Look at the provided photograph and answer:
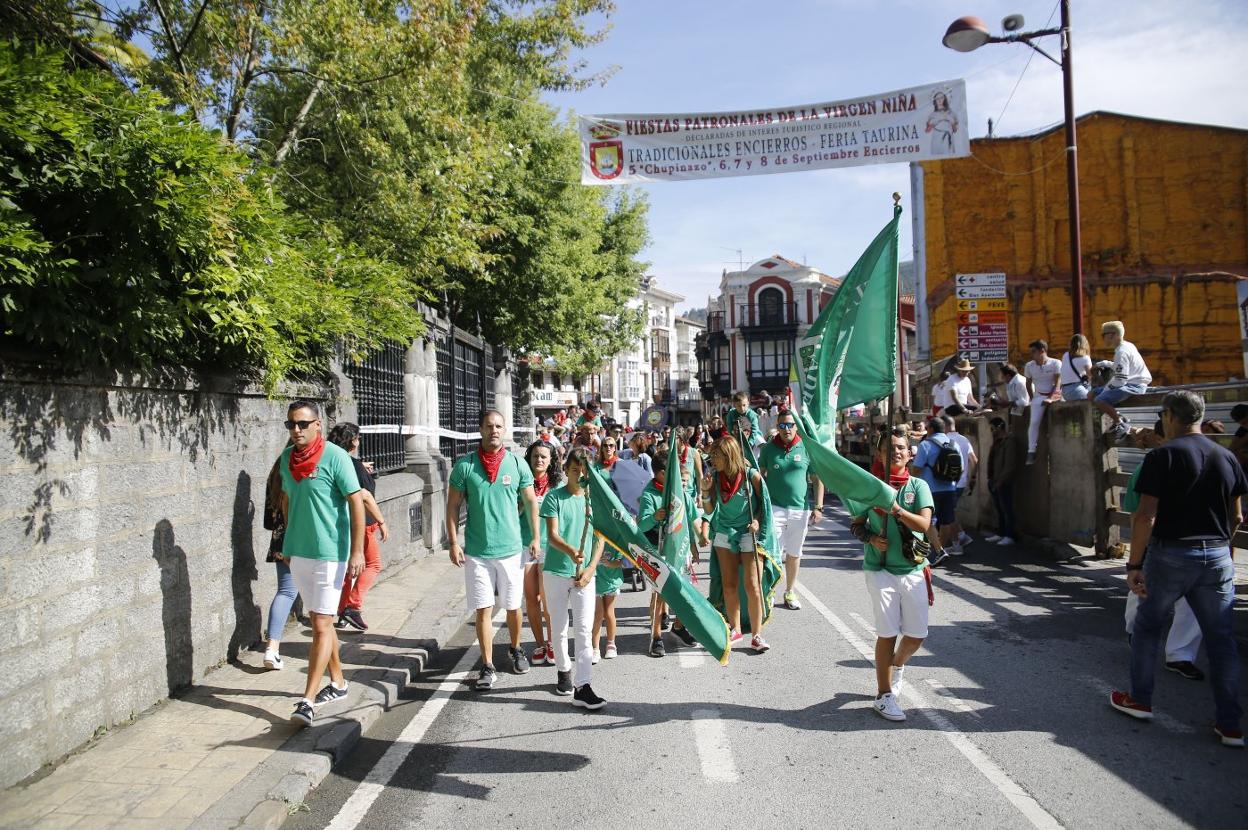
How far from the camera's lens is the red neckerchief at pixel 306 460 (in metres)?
5.71

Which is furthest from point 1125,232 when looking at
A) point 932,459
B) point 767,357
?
point 767,357

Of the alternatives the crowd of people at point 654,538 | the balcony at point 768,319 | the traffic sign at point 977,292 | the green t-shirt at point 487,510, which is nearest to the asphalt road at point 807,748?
the crowd of people at point 654,538

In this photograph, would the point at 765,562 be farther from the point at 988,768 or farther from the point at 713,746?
the point at 988,768

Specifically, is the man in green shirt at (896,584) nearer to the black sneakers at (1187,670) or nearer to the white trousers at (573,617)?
the white trousers at (573,617)

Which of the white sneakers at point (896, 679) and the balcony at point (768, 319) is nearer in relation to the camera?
the white sneakers at point (896, 679)

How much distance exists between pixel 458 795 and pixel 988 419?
35.5 feet

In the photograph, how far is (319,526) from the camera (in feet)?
18.5

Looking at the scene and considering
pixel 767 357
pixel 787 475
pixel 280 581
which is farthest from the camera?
pixel 767 357

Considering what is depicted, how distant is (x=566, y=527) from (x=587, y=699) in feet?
3.82

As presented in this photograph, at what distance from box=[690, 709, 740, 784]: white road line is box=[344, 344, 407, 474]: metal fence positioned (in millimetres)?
6016

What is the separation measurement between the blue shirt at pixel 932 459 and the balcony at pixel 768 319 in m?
53.7

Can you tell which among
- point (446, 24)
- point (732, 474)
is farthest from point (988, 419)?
point (446, 24)

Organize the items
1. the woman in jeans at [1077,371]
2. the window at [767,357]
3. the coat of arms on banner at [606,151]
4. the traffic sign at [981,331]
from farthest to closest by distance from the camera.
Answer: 1. the window at [767,357]
2. the traffic sign at [981,331]
3. the coat of arms on banner at [606,151]
4. the woman in jeans at [1077,371]

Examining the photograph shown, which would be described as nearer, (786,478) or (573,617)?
(573,617)
